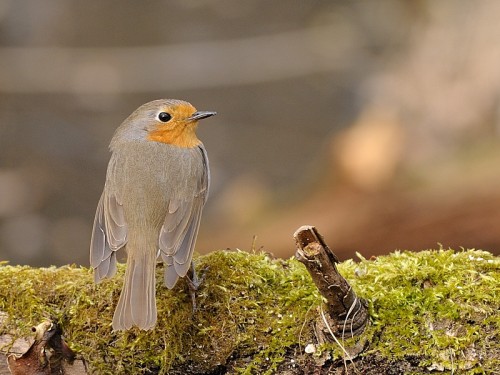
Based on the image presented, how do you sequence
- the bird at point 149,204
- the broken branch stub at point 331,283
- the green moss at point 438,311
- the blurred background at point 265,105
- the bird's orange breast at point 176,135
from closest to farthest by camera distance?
1. the broken branch stub at point 331,283
2. the green moss at point 438,311
3. the bird at point 149,204
4. the bird's orange breast at point 176,135
5. the blurred background at point 265,105

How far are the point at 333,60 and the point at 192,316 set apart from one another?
29.1 ft

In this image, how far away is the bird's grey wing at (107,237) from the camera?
162 inches

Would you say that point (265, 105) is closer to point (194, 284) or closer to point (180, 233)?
point (180, 233)

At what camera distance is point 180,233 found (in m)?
4.40

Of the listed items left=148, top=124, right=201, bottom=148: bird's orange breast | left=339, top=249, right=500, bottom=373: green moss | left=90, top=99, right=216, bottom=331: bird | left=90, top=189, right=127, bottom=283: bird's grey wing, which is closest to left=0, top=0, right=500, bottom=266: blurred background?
left=148, top=124, right=201, bottom=148: bird's orange breast

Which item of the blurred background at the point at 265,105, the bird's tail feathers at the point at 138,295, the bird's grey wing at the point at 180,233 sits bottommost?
the bird's tail feathers at the point at 138,295

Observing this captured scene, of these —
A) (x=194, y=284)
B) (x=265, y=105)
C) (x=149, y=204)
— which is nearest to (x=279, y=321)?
(x=194, y=284)

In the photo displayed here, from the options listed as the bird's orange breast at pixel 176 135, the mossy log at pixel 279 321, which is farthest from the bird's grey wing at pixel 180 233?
the bird's orange breast at pixel 176 135

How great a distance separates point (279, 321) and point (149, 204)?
3.59 ft

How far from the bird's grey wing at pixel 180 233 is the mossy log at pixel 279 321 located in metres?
0.14

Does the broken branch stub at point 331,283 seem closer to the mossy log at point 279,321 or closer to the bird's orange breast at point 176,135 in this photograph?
the mossy log at point 279,321

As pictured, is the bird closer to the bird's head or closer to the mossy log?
the bird's head

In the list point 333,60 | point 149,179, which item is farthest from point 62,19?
point 149,179

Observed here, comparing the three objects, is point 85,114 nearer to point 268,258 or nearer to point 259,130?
point 259,130
